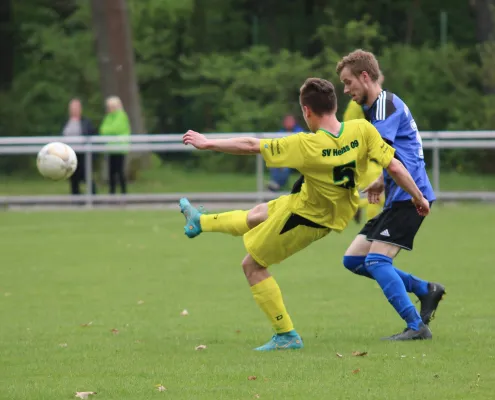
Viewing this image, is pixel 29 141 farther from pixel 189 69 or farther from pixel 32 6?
pixel 32 6

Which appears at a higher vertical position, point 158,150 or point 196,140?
point 196,140

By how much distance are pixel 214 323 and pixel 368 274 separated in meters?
1.41

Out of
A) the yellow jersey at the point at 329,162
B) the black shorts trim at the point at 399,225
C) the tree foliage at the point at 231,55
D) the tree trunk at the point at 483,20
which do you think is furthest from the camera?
the tree foliage at the point at 231,55

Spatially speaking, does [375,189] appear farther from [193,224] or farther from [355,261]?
[193,224]

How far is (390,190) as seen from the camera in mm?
7895

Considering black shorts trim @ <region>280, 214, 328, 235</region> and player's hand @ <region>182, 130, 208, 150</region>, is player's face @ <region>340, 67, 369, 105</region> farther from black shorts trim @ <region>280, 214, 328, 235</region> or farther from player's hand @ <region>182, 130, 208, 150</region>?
player's hand @ <region>182, 130, 208, 150</region>

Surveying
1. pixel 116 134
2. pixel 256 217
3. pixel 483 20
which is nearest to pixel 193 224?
pixel 256 217

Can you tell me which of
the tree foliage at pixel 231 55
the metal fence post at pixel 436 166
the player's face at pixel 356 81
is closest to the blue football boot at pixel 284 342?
the player's face at pixel 356 81

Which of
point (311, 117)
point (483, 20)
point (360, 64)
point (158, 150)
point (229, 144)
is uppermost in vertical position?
point (360, 64)

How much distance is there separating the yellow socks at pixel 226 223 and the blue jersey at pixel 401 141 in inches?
41.7

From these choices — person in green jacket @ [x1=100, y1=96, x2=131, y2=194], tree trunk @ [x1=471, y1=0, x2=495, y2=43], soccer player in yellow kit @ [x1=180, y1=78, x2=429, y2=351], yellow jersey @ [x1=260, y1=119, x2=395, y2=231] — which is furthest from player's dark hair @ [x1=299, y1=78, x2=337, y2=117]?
tree trunk @ [x1=471, y1=0, x2=495, y2=43]

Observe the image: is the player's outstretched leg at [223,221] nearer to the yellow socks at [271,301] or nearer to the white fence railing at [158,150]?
the yellow socks at [271,301]

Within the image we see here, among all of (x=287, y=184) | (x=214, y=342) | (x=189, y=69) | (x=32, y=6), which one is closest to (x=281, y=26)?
(x=189, y=69)

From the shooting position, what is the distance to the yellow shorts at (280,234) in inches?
289
